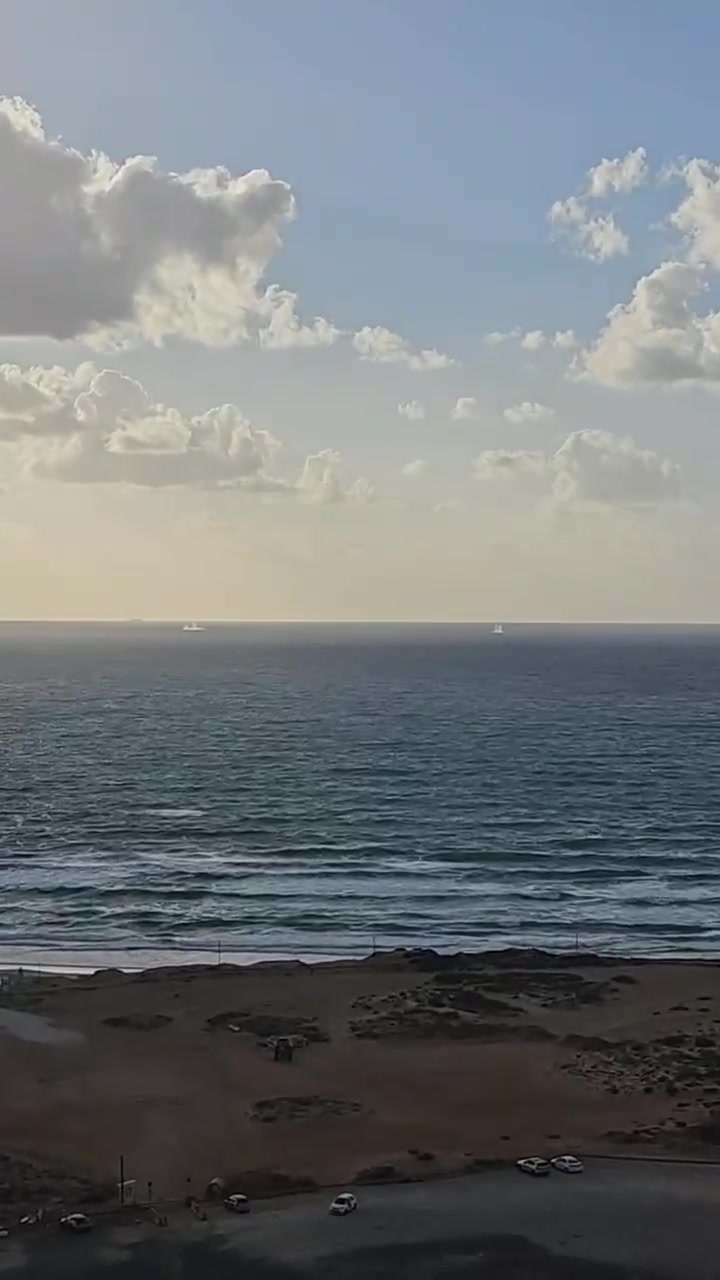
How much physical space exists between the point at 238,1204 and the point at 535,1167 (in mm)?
8354

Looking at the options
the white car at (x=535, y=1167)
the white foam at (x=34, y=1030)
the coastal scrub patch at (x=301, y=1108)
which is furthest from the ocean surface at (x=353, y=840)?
the white car at (x=535, y=1167)

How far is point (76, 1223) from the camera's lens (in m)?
32.3

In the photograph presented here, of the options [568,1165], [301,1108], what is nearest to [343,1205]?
[568,1165]

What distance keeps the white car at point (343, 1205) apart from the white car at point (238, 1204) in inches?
89.3

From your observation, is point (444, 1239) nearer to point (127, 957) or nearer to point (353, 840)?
point (127, 957)

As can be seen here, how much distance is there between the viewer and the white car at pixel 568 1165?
35.7 m

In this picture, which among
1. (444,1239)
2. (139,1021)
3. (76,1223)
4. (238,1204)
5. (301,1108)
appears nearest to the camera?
(444,1239)

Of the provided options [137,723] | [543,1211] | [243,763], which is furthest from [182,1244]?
[137,723]

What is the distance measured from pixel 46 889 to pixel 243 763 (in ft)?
166

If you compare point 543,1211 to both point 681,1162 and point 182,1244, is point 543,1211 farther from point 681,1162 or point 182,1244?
point 182,1244

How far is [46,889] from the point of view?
7438 centimetres

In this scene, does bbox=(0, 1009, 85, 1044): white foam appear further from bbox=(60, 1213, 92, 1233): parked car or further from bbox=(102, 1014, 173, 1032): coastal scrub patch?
bbox=(60, 1213, 92, 1233): parked car

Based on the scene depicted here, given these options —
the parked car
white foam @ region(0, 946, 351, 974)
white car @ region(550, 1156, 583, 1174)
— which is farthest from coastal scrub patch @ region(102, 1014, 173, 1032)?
white car @ region(550, 1156, 583, 1174)

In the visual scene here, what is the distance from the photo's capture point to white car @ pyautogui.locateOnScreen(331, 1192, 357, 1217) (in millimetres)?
33156
